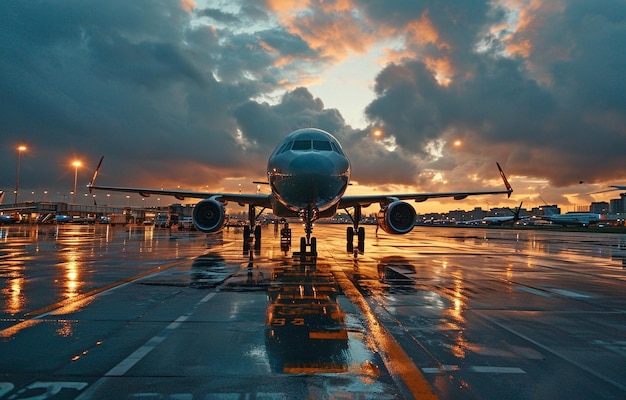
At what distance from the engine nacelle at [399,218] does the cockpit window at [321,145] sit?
4.99 m

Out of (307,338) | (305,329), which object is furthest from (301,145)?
(307,338)

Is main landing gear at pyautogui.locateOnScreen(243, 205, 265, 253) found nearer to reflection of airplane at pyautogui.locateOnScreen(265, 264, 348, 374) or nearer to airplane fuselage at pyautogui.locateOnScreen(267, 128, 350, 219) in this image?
airplane fuselage at pyautogui.locateOnScreen(267, 128, 350, 219)

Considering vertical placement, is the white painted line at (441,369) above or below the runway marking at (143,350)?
above

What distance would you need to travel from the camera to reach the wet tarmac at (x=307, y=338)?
402 cm

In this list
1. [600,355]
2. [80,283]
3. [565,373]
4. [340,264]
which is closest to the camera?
[565,373]

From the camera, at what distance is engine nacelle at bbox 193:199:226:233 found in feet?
63.2

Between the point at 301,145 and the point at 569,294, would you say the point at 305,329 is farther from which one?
the point at 301,145

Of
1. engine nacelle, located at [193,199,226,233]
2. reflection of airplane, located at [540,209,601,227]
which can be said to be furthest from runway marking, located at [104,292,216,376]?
reflection of airplane, located at [540,209,601,227]

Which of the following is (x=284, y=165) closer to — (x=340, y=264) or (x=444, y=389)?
(x=340, y=264)

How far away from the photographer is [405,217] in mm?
19422

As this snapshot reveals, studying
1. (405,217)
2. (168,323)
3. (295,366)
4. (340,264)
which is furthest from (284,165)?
(295,366)

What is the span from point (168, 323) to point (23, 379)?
2.35 m

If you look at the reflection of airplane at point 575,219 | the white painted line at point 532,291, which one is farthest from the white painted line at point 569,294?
the reflection of airplane at point 575,219

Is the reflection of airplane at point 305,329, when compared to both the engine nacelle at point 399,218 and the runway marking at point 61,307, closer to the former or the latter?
the runway marking at point 61,307
